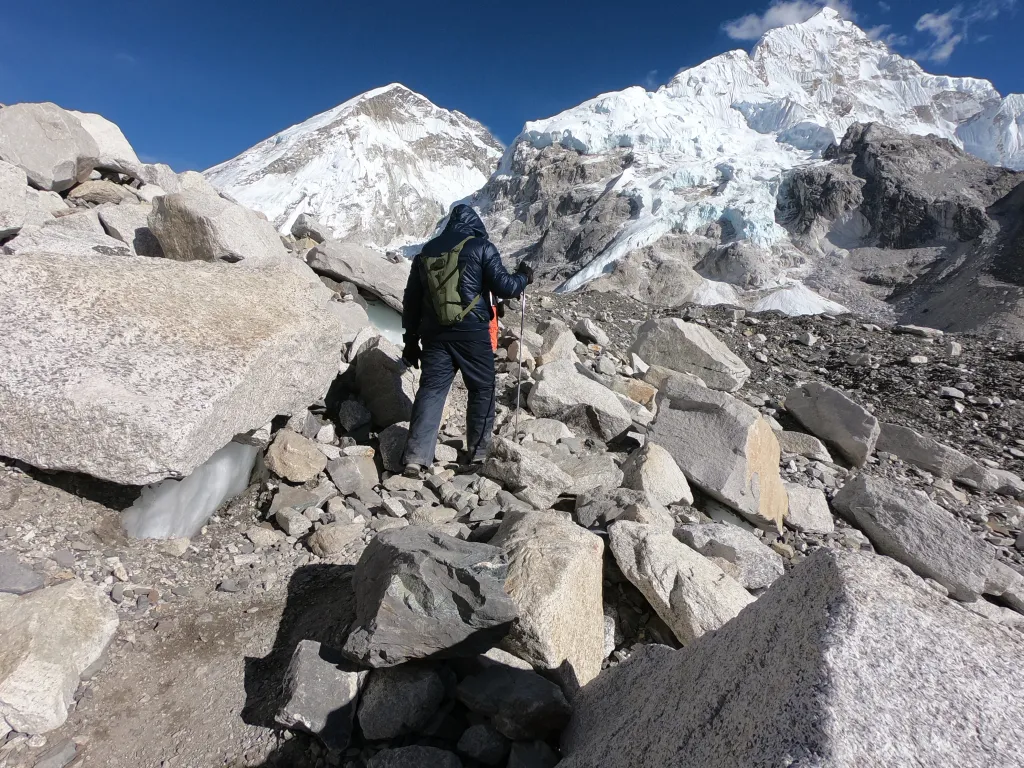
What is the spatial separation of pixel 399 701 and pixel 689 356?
714 centimetres

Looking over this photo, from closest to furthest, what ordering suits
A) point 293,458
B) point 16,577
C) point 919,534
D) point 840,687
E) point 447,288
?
1. point 840,687
2. point 16,577
3. point 293,458
4. point 447,288
5. point 919,534

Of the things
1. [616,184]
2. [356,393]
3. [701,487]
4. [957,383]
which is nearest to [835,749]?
[701,487]

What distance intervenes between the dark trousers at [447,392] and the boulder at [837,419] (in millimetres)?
4834

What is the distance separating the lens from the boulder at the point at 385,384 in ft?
15.4

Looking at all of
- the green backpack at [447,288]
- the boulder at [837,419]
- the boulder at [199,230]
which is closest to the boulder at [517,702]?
the green backpack at [447,288]

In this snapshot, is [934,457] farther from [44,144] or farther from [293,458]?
[44,144]

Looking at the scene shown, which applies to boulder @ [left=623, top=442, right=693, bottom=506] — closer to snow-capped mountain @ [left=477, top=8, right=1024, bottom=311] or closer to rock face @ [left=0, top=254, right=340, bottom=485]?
rock face @ [left=0, top=254, right=340, bottom=485]

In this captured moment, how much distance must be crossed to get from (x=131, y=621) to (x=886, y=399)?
33.4ft

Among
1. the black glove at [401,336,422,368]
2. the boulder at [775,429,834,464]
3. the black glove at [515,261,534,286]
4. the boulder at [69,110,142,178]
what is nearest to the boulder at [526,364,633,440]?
the black glove at [515,261,534,286]

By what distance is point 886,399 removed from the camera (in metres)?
8.86

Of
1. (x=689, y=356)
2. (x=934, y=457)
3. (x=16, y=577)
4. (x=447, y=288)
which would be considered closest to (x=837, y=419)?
(x=934, y=457)

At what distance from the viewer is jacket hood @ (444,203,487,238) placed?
446 cm

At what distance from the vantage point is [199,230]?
520cm

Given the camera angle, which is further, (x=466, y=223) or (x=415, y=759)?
(x=466, y=223)
